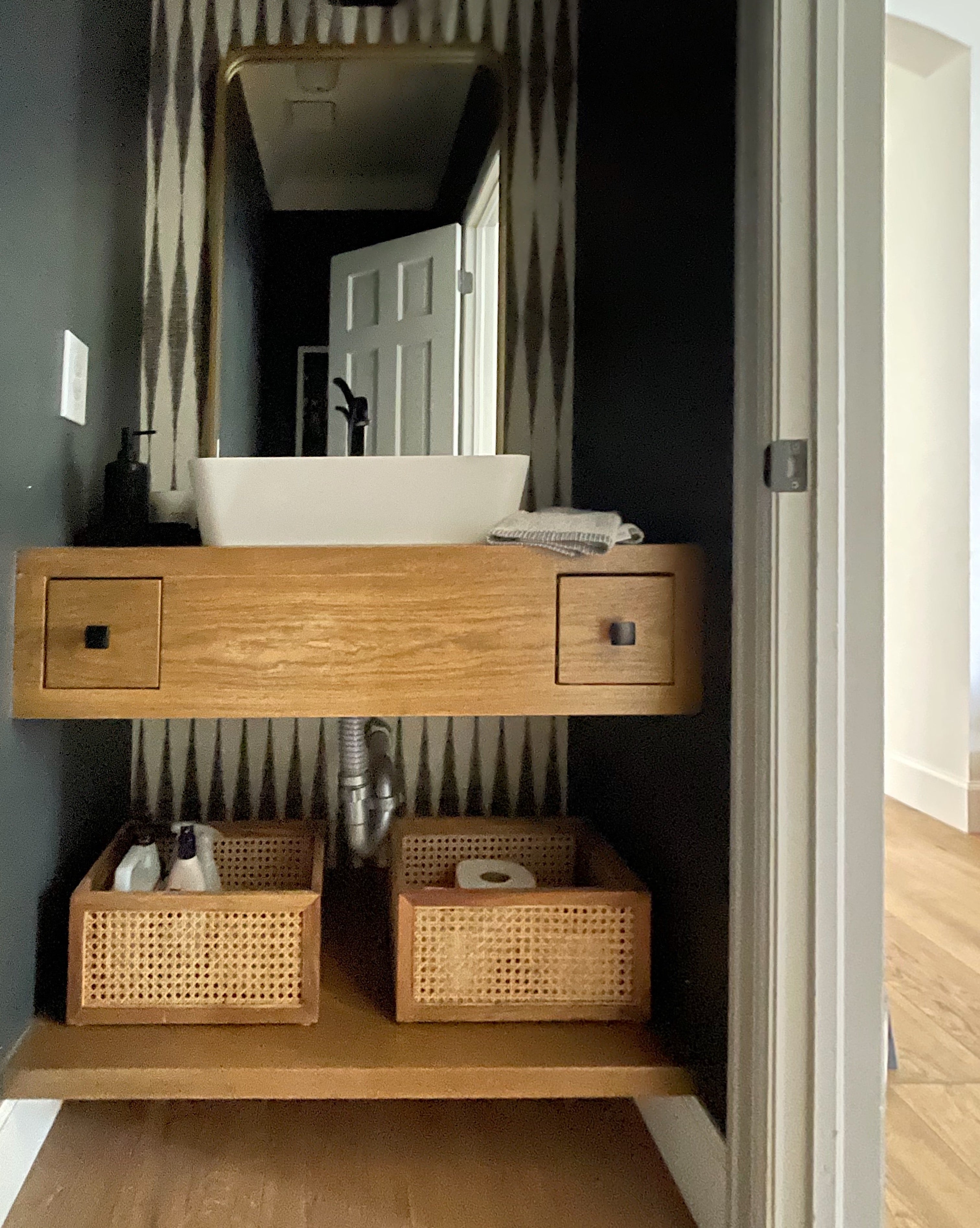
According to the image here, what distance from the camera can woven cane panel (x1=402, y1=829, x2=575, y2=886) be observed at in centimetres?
154

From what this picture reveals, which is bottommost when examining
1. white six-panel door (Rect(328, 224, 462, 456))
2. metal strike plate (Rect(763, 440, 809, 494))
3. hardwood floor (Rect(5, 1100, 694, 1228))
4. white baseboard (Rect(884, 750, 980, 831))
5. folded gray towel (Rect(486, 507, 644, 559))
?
hardwood floor (Rect(5, 1100, 694, 1228))

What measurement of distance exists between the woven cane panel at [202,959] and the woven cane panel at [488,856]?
371mm

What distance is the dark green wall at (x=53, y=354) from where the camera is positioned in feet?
3.52

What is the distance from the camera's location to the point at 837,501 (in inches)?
36.4

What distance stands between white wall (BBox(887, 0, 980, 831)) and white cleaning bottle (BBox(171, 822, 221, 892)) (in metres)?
2.37

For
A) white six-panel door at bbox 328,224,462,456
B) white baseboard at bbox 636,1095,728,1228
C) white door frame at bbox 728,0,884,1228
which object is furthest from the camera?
white six-panel door at bbox 328,224,462,456

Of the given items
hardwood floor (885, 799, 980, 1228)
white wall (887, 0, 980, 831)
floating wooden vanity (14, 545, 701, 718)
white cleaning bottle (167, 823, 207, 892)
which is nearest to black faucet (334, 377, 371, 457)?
floating wooden vanity (14, 545, 701, 718)

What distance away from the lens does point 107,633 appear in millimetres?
1085

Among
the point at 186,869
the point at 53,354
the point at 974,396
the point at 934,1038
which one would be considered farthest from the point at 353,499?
the point at 974,396

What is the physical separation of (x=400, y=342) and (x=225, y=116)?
0.57 meters

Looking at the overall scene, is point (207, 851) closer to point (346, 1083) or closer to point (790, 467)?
point (346, 1083)

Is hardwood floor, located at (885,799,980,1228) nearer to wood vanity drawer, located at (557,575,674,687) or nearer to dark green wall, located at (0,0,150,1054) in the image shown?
wood vanity drawer, located at (557,575,674,687)

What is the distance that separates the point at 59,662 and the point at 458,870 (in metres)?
0.70

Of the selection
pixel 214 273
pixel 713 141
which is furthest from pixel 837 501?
pixel 214 273
